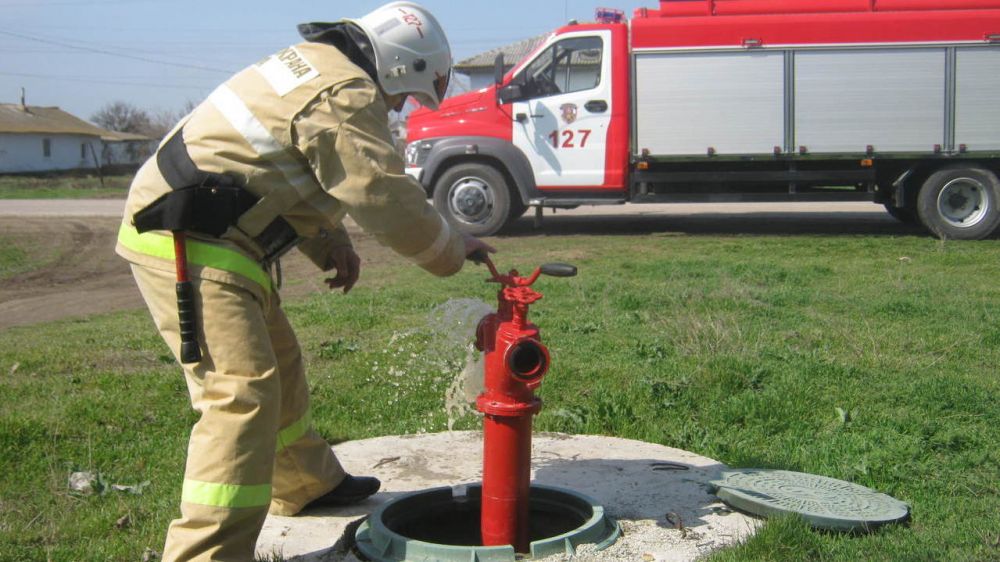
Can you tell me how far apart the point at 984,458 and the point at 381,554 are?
2.50 metres

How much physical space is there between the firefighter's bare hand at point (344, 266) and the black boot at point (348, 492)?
0.70 metres

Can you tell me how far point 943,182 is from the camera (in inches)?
515

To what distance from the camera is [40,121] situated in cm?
6322

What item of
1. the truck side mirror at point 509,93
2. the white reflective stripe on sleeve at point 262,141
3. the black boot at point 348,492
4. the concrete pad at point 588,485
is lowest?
the concrete pad at point 588,485

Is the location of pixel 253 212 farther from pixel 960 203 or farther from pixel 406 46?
pixel 960 203

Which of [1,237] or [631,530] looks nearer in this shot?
[631,530]

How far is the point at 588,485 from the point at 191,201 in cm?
190

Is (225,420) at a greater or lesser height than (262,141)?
lesser

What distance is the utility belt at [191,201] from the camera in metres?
3.03

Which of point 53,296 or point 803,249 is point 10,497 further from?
point 803,249

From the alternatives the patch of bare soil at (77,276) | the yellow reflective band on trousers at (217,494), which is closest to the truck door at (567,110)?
the patch of bare soil at (77,276)

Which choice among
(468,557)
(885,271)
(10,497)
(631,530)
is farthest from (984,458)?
(885,271)

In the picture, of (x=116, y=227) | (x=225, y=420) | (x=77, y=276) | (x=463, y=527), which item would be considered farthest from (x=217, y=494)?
(x=116, y=227)

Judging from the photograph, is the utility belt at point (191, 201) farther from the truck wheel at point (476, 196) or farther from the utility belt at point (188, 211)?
the truck wheel at point (476, 196)
